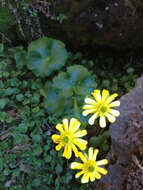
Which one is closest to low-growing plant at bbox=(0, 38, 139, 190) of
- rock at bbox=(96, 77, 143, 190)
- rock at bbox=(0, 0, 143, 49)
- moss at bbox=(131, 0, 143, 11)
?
rock at bbox=(0, 0, 143, 49)

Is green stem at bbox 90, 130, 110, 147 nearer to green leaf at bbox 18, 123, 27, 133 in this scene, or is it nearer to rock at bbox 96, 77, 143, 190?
rock at bbox 96, 77, 143, 190

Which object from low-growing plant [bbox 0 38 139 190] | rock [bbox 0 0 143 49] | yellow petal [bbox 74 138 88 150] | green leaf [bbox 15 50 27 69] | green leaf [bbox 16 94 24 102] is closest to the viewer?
yellow petal [bbox 74 138 88 150]

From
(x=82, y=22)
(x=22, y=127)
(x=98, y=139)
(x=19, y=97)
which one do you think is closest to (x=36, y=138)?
(x=22, y=127)

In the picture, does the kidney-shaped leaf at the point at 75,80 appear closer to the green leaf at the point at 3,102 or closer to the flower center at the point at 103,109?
the green leaf at the point at 3,102

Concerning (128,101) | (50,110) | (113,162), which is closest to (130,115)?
(128,101)

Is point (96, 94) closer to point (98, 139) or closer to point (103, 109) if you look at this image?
point (103, 109)
